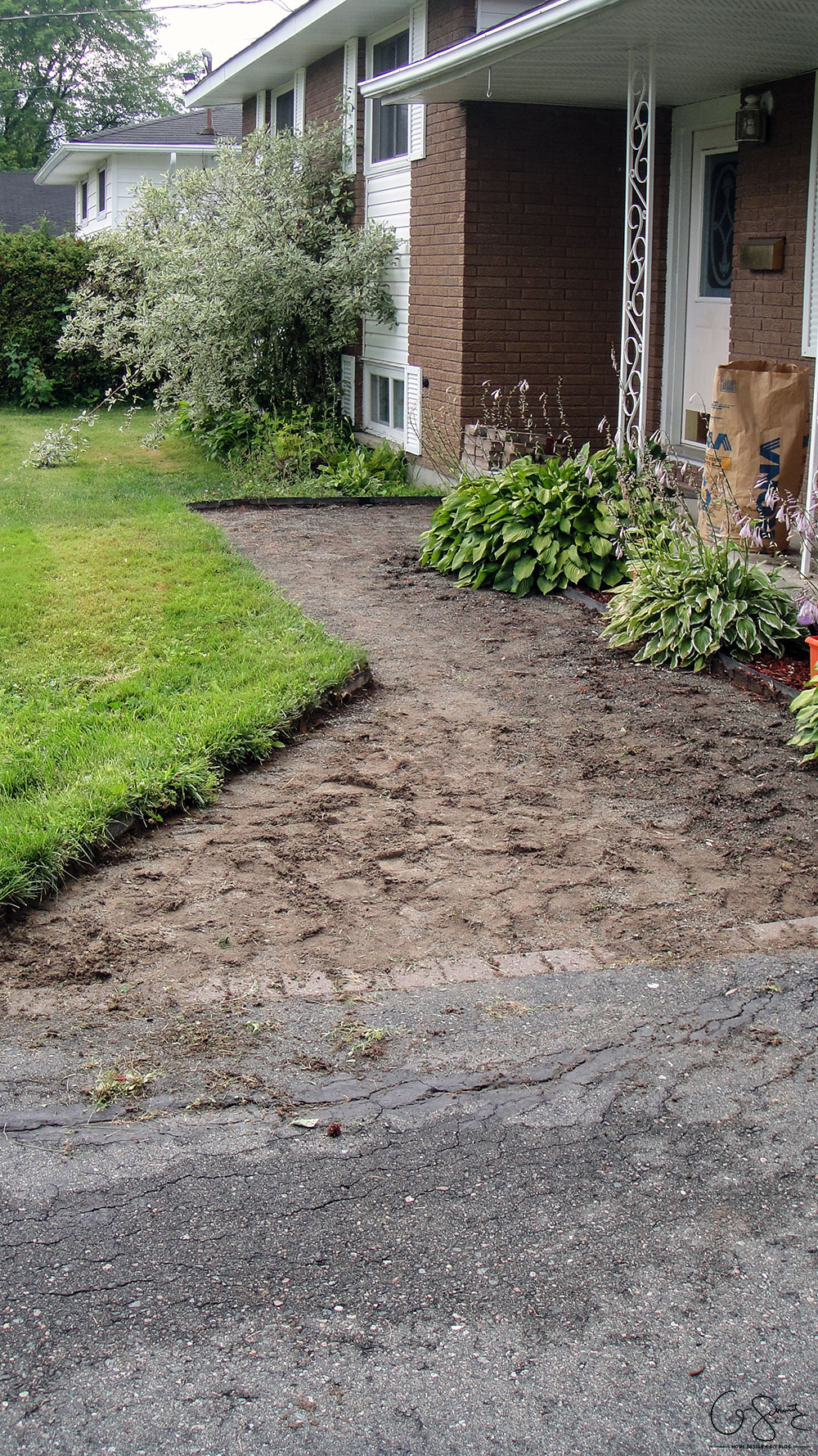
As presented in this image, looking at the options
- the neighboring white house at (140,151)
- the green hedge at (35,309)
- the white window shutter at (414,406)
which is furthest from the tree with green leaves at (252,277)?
the neighboring white house at (140,151)

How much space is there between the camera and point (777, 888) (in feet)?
14.5

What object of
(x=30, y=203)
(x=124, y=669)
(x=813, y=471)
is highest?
(x=30, y=203)

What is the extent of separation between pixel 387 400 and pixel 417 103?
3.32 m

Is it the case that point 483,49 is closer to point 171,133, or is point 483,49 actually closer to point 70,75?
point 171,133

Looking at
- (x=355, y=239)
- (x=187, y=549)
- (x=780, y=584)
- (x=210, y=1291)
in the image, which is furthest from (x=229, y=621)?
(x=355, y=239)

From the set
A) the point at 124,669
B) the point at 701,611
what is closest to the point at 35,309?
the point at 124,669

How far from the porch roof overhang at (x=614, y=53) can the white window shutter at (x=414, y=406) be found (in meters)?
2.53

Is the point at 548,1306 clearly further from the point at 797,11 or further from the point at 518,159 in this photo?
the point at 518,159

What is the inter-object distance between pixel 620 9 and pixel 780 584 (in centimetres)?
340

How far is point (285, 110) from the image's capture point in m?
17.6

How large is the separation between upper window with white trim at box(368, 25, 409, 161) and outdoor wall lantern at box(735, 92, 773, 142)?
4.39 m

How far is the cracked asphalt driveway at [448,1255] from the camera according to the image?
7.64ft

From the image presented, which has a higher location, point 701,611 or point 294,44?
point 294,44
